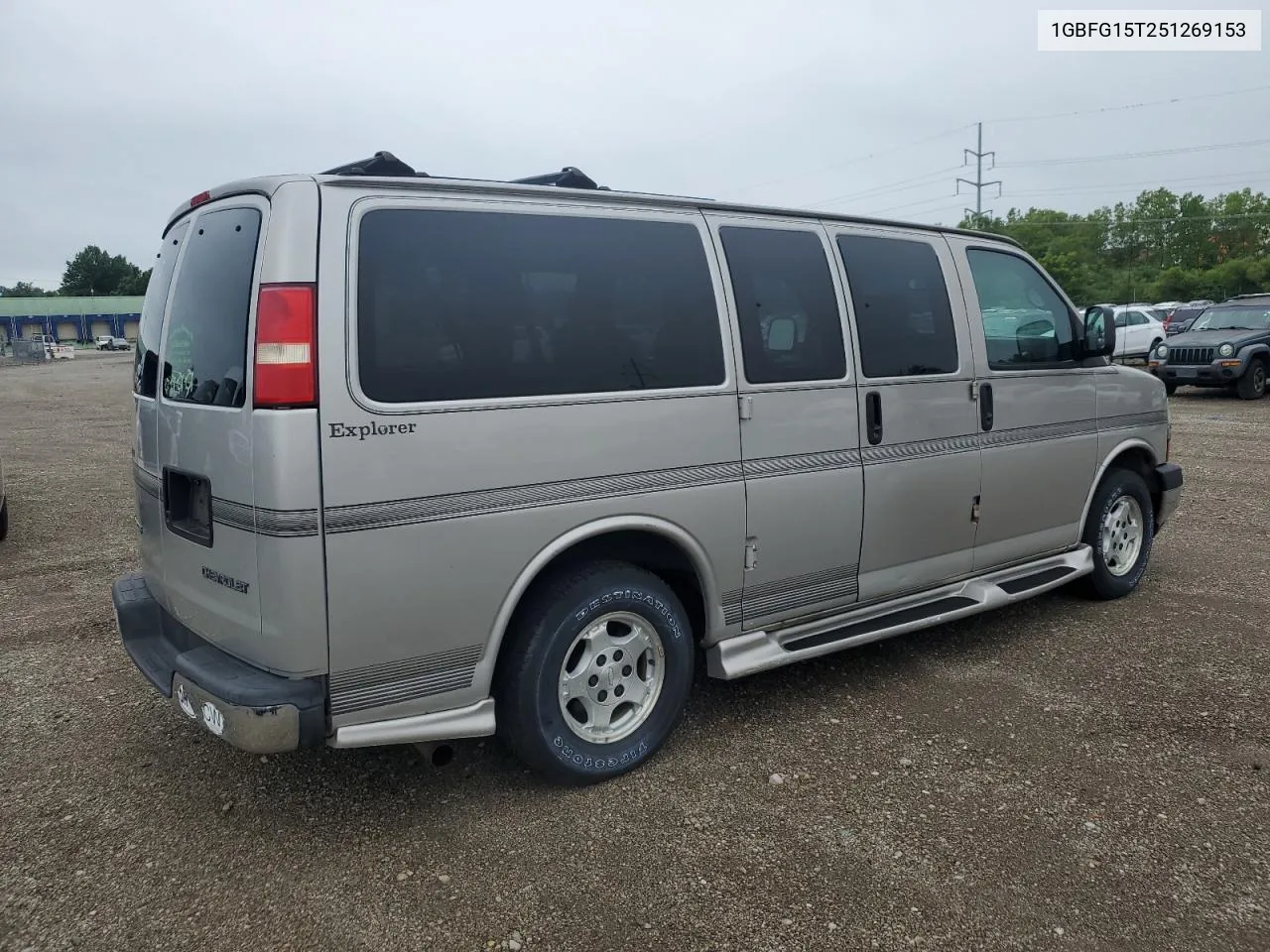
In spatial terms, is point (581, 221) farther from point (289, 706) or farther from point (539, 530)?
point (289, 706)

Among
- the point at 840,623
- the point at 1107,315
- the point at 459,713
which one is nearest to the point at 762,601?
the point at 840,623

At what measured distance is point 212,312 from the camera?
3.30 m

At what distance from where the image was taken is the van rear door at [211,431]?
3.07 meters

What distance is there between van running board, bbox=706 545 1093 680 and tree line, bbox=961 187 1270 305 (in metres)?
71.3

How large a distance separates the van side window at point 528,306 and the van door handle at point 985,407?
1.69 metres

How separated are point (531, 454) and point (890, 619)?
209 cm

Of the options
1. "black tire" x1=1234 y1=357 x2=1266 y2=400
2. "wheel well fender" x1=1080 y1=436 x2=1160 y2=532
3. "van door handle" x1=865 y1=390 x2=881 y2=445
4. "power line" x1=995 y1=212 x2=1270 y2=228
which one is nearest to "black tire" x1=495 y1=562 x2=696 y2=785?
"van door handle" x1=865 y1=390 x2=881 y2=445

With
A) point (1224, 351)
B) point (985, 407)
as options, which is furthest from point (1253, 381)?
point (985, 407)

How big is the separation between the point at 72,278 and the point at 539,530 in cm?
14539

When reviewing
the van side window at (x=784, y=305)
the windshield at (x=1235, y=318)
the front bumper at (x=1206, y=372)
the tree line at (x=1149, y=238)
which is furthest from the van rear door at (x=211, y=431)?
the tree line at (x=1149, y=238)

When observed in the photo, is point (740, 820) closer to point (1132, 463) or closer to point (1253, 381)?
point (1132, 463)

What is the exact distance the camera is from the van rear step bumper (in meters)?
2.96

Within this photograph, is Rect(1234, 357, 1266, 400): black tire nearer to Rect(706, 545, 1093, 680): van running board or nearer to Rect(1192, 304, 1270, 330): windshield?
Rect(1192, 304, 1270, 330): windshield

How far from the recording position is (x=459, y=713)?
10.8ft
